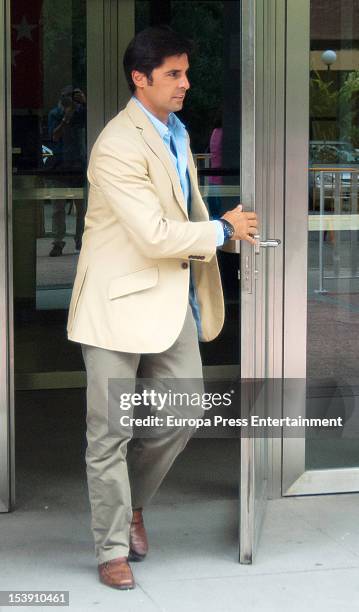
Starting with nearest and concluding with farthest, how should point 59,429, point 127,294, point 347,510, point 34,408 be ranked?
point 127,294 → point 347,510 → point 59,429 → point 34,408

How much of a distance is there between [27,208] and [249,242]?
339 cm

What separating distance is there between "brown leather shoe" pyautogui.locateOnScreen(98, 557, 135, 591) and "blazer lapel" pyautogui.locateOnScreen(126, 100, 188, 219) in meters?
1.19

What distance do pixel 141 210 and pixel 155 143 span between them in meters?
0.29

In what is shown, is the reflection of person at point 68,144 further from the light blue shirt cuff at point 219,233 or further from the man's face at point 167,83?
the light blue shirt cuff at point 219,233

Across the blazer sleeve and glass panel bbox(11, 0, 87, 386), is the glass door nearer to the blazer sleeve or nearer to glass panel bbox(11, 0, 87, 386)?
the blazer sleeve

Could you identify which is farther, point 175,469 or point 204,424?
point 204,424

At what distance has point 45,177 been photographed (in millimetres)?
7188

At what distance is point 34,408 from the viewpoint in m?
6.64

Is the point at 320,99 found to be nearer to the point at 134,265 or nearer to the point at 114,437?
the point at 134,265

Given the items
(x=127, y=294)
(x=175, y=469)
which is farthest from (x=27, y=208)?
(x=127, y=294)

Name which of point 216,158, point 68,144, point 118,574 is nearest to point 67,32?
point 68,144

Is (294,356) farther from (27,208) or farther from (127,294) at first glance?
(27,208)

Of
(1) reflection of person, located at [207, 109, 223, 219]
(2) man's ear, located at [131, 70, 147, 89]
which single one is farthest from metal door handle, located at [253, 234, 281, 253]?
(1) reflection of person, located at [207, 109, 223, 219]

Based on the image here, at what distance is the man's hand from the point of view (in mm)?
4004
